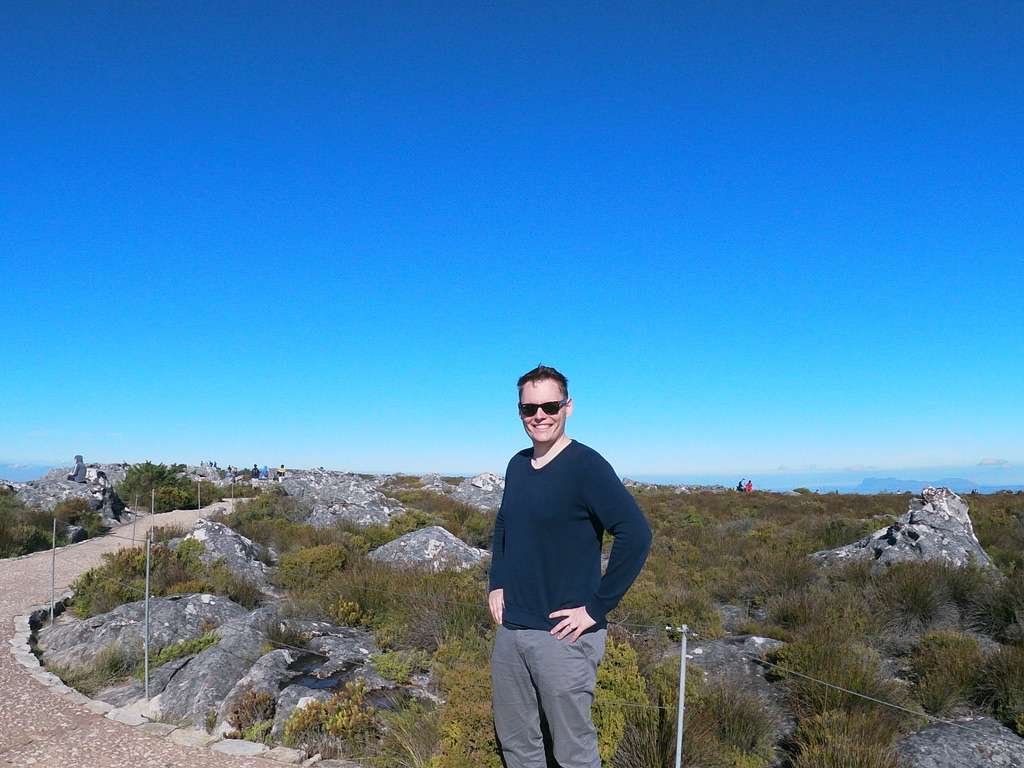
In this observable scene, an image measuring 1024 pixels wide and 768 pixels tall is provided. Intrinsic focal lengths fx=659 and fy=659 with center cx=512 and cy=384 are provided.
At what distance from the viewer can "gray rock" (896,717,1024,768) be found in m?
4.52

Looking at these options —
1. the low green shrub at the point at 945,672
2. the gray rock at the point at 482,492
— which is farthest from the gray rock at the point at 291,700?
the gray rock at the point at 482,492

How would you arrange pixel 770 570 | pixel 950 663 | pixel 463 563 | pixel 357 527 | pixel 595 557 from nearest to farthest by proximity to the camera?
pixel 595 557, pixel 950 663, pixel 770 570, pixel 463 563, pixel 357 527

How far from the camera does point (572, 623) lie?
274 centimetres

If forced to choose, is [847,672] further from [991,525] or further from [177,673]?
[991,525]

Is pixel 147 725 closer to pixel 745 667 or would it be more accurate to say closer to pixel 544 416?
pixel 544 416

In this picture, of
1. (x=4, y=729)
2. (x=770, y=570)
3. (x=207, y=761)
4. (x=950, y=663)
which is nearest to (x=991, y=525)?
(x=770, y=570)

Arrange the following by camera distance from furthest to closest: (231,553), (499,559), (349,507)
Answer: (349,507) → (231,553) → (499,559)

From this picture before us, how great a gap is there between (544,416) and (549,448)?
0.16m

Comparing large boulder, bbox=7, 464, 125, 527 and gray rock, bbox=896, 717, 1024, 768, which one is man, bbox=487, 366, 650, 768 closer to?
gray rock, bbox=896, 717, 1024, 768

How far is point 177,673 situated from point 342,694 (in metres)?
2.23

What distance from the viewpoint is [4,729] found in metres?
5.37

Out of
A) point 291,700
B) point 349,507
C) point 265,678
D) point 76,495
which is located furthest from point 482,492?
point 291,700

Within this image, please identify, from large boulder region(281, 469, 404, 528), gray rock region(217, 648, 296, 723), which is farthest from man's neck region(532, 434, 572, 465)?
large boulder region(281, 469, 404, 528)

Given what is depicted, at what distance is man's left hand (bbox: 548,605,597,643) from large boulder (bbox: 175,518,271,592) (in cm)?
890
